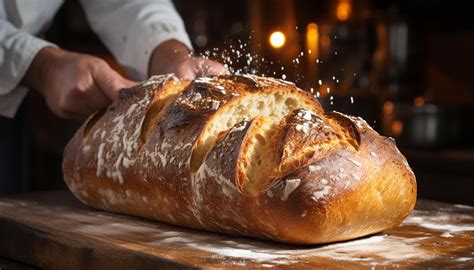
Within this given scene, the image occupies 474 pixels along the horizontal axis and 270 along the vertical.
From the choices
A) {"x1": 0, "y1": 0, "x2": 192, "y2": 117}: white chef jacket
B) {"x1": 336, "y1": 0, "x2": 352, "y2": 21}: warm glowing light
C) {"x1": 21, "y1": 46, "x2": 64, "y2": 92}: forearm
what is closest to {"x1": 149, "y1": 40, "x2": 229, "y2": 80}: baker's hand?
{"x1": 0, "y1": 0, "x2": 192, "y2": 117}: white chef jacket

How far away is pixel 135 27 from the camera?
2.21 meters

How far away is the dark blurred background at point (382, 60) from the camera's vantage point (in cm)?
338

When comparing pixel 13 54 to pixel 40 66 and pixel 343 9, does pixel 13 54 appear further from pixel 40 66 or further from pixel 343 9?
pixel 343 9

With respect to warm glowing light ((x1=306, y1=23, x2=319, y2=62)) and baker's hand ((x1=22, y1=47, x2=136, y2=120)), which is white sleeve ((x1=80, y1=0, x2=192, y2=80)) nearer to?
baker's hand ((x1=22, y1=47, x2=136, y2=120))

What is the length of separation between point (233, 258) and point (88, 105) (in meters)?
0.79

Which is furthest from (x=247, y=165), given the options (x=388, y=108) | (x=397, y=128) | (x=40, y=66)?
(x=388, y=108)

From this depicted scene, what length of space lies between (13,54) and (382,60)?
2.56m

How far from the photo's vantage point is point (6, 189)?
87.9 inches

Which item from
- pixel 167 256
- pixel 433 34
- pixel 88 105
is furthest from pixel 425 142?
pixel 167 256

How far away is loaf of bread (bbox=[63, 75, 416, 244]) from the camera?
50.9 inches

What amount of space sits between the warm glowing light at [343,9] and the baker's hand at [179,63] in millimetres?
2720

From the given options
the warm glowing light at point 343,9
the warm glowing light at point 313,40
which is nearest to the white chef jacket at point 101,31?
the warm glowing light at point 313,40

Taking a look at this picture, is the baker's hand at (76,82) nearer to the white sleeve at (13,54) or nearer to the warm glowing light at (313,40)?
the white sleeve at (13,54)

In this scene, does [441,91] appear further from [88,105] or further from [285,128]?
[285,128]
